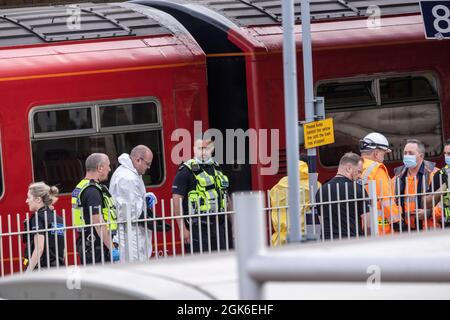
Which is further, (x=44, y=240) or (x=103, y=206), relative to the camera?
(x=103, y=206)

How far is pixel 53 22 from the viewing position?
14891 mm

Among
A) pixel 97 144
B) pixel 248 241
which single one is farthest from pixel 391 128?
pixel 248 241

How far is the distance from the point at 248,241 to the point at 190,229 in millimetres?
8867

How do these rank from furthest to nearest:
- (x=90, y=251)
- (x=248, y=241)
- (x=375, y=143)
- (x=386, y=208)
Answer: (x=375, y=143), (x=386, y=208), (x=90, y=251), (x=248, y=241)

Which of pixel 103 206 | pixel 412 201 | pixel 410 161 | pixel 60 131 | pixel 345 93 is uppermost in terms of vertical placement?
pixel 345 93

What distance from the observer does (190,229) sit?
11.4 meters

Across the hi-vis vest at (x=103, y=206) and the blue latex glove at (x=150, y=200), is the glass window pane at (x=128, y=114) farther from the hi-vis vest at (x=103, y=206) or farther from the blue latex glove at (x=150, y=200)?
the hi-vis vest at (x=103, y=206)

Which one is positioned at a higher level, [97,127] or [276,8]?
[276,8]

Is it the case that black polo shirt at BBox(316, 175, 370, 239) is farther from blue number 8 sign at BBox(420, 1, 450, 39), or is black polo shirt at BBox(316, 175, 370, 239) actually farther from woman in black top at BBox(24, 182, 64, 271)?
blue number 8 sign at BBox(420, 1, 450, 39)

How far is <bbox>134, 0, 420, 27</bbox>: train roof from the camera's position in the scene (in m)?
15.6

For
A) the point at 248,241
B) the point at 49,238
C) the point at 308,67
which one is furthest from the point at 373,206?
the point at 248,241

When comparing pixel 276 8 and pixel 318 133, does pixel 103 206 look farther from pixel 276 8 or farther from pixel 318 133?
pixel 276 8

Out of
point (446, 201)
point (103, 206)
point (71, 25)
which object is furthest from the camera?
point (71, 25)

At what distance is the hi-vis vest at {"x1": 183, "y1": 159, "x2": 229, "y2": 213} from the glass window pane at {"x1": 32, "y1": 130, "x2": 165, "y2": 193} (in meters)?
1.46
